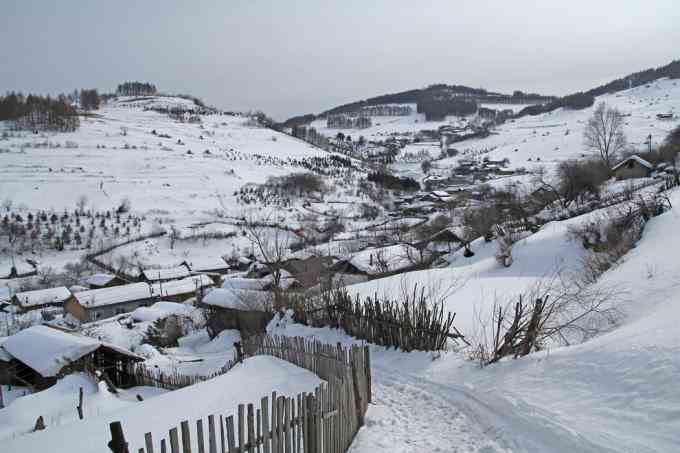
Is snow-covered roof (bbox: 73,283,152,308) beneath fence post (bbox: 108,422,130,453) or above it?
beneath

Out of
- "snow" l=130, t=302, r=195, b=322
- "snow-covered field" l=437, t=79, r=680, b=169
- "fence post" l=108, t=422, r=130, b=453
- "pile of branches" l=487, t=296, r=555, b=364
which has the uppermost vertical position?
"snow-covered field" l=437, t=79, r=680, b=169

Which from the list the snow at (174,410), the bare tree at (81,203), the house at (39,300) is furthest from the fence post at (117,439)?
the bare tree at (81,203)

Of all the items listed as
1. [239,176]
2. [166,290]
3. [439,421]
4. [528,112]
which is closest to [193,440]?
[439,421]

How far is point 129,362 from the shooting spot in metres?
18.6

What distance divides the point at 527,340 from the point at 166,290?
153ft

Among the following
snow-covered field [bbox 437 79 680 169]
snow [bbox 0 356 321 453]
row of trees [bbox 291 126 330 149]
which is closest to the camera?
snow [bbox 0 356 321 453]

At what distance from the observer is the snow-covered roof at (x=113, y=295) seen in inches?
1774

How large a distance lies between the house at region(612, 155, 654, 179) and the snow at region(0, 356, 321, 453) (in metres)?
43.8

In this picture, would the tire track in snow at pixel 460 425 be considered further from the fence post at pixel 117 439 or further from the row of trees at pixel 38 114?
the row of trees at pixel 38 114

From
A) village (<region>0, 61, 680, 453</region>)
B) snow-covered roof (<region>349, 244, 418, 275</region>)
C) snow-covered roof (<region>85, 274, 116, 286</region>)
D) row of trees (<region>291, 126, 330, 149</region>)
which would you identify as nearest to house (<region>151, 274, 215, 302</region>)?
village (<region>0, 61, 680, 453</region>)

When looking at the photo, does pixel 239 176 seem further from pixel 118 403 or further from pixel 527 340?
pixel 527 340

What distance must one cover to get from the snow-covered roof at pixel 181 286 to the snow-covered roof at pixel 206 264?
5.79 meters

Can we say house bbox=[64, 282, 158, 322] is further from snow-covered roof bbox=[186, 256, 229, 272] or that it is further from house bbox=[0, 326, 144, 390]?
house bbox=[0, 326, 144, 390]

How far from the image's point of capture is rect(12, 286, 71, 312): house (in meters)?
44.7
